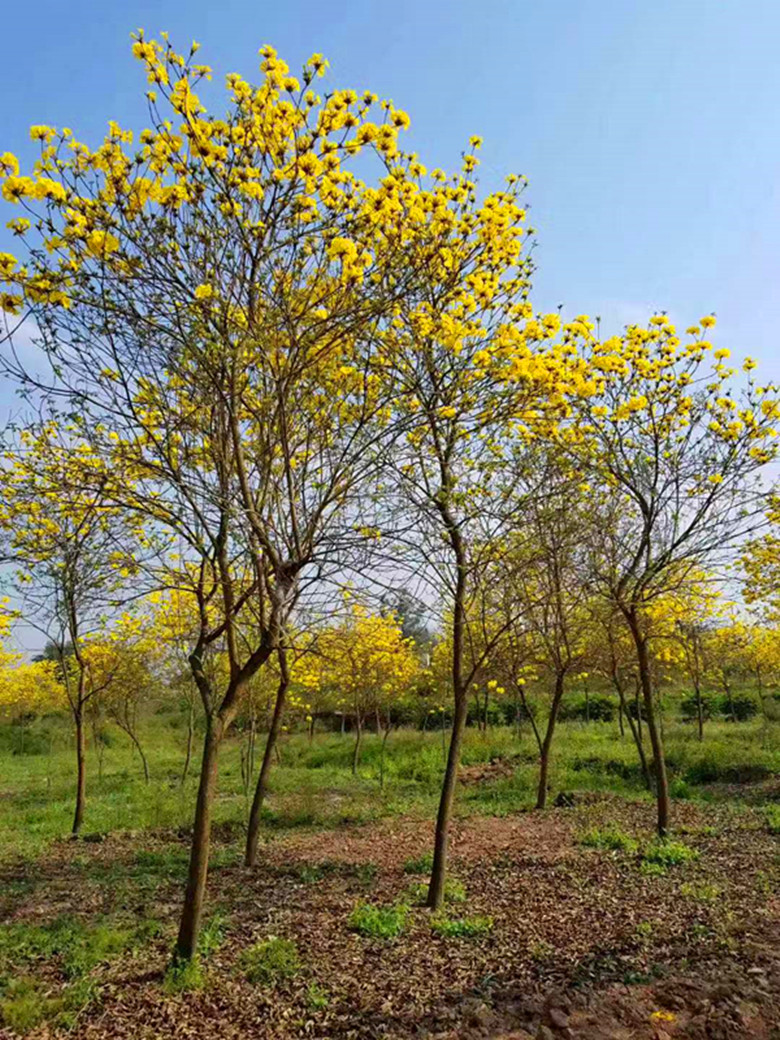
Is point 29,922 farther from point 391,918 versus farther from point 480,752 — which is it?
point 480,752

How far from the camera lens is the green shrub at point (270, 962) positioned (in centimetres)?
441

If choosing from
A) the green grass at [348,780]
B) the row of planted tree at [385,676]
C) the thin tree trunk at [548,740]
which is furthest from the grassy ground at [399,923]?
the row of planted tree at [385,676]

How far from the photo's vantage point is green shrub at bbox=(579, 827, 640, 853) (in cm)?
808

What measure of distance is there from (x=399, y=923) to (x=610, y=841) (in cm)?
396

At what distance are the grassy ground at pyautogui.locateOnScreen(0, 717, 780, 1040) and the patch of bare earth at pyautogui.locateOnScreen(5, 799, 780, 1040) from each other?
19 millimetres

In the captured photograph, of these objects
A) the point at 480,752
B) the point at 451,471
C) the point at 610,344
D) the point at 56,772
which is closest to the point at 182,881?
the point at 451,471

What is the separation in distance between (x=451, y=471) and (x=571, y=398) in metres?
1.57

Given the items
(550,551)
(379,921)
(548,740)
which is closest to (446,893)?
(379,921)

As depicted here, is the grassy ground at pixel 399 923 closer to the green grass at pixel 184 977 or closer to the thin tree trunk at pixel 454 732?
the green grass at pixel 184 977

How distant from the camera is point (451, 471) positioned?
5555 mm

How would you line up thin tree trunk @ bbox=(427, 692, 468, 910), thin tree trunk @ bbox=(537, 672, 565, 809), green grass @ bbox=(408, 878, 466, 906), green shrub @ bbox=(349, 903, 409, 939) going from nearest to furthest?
green shrub @ bbox=(349, 903, 409, 939)
thin tree trunk @ bbox=(427, 692, 468, 910)
green grass @ bbox=(408, 878, 466, 906)
thin tree trunk @ bbox=(537, 672, 565, 809)

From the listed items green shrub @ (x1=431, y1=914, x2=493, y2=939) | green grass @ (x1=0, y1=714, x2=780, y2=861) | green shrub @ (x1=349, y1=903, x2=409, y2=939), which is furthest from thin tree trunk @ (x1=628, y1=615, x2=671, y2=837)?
green shrub @ (x1=349, y1=903, x2=409, y2=939)

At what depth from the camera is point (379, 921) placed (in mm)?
5422

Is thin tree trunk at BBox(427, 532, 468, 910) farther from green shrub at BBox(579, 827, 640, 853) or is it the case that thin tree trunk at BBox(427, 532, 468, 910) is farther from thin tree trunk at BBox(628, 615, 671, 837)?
thin tree trunk at BBox(628, 615, 671, 837)
